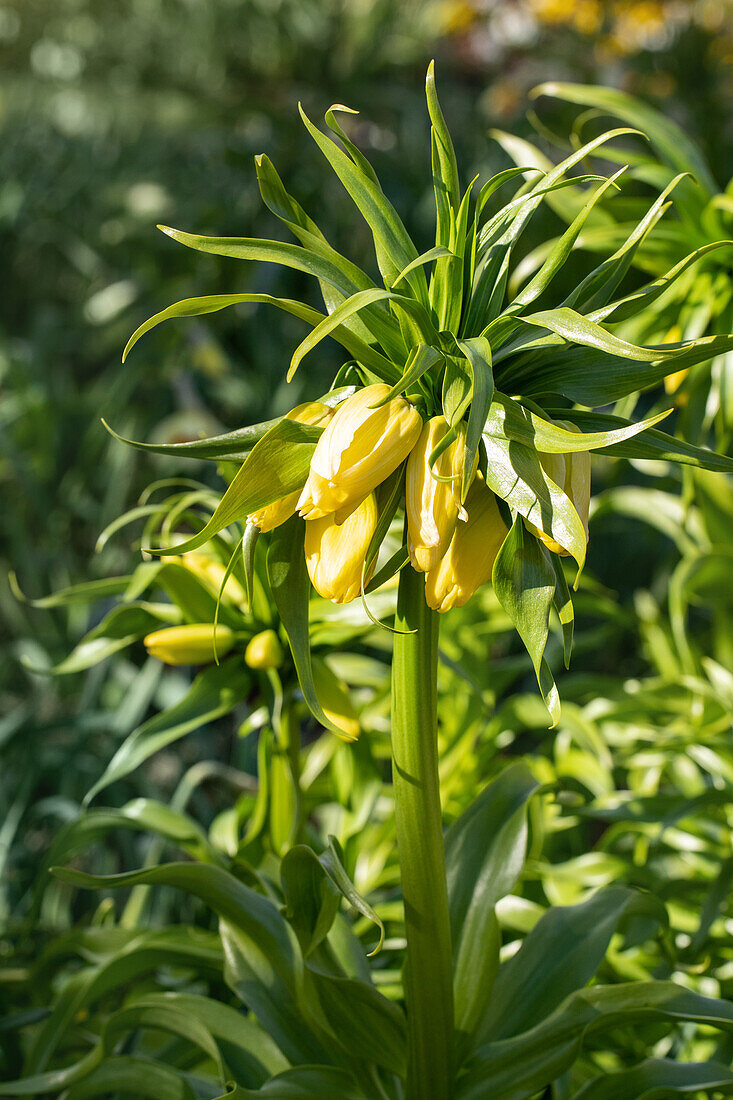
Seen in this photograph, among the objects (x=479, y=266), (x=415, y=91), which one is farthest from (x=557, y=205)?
(x=415, y=91)

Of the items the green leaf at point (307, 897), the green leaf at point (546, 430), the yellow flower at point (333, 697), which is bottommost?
the green leaf at point (307, 897)

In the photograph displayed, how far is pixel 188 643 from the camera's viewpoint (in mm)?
589

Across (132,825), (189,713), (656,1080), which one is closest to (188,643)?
(189,713)

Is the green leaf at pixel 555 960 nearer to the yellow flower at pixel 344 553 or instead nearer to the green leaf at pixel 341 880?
the green leaf at pixel 341 880

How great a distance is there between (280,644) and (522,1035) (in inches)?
10.4

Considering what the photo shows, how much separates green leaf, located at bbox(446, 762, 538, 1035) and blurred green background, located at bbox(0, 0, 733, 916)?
48 centimetres

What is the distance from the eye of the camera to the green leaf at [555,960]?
1.81 feet

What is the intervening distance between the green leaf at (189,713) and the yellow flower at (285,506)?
0.67ft

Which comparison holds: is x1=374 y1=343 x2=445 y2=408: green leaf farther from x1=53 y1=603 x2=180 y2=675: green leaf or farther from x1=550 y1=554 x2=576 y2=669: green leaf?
x1=53 y1=603 x2=180 y2=675: green leaf

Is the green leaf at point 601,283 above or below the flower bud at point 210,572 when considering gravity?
above

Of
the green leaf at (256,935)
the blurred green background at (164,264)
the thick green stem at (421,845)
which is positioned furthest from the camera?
the blurred green background at (164,264)

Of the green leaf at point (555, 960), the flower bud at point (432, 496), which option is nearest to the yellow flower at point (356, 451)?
the flower bud at point (432, 496)

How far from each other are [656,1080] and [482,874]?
147 mm

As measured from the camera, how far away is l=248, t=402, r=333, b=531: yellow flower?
407mm
